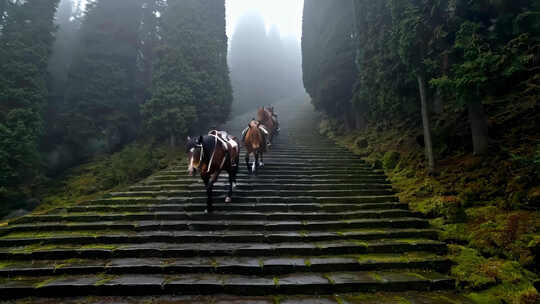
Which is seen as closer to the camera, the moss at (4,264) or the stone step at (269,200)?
the moss at (4,264)

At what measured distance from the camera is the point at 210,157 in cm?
589

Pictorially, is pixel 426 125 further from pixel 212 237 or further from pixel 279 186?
pixel 212 237

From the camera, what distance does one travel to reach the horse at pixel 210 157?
5.40 m

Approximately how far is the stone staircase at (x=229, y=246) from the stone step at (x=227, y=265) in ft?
0.05

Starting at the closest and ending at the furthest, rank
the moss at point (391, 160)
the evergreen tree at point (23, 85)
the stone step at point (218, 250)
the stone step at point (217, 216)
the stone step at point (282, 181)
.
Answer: the stone step at point (218, 250) < the stone step at point (217, 216) < the stone step at point (282, 181) < the moss at point (391, 160) < the evergreen tree at point (23, 85)

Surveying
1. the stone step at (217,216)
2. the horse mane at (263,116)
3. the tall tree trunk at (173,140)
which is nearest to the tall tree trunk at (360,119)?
the horse mane at (263,116)

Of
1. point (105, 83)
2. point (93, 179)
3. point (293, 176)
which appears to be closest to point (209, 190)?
point (293, 176)

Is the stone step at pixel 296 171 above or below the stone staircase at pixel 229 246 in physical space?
above

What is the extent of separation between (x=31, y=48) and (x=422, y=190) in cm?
2033

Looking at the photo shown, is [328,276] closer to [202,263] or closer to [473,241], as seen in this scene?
[202,263]

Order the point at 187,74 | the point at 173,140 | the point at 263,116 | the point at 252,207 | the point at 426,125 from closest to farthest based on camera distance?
the point at 252,207, the point at 426,125, the point at 263,116, the point at 173,140, the point at 187,74

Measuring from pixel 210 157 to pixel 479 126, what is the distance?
22.6ft

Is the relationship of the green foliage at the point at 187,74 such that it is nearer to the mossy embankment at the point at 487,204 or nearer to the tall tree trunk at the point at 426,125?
the mossy embankment at the point at 487,204

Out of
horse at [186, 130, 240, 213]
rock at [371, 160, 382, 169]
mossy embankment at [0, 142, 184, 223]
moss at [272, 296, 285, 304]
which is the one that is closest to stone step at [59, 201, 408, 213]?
horse at [186, 130, 240, 213]
